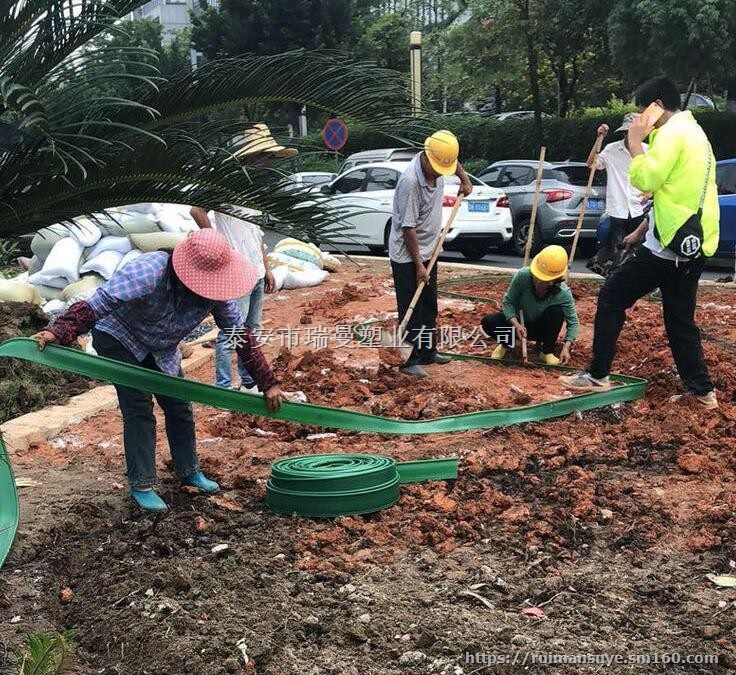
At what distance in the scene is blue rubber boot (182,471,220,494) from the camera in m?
4.74

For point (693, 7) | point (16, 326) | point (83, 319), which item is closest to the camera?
point (83, 319)

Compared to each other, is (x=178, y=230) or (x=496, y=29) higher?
(x=496, y=29)

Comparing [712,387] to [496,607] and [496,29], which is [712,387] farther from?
[496,29]

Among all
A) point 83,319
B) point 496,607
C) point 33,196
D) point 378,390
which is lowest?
point 378,390

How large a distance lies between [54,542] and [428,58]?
36.7 m

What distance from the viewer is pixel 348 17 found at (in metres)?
33.3

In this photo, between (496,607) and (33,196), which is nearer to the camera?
(496,607)

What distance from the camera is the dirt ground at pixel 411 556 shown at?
10.7 feet

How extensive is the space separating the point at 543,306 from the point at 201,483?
3243 millimetres

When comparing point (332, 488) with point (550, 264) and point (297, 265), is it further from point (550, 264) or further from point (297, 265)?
point (297, 265)

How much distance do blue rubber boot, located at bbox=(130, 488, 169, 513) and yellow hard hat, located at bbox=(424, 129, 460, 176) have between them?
3042mm

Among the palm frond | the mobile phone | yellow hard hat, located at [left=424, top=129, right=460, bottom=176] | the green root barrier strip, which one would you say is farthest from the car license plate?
the palm frond

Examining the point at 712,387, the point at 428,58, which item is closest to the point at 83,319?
the point at 712,387

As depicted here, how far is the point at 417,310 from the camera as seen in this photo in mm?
7266
